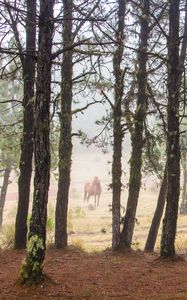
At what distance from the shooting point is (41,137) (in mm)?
7035

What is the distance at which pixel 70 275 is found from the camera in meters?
8.41

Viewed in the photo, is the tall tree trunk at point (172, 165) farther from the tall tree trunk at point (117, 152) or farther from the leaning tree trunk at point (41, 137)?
the leaning tree trunk at point (41, 137)

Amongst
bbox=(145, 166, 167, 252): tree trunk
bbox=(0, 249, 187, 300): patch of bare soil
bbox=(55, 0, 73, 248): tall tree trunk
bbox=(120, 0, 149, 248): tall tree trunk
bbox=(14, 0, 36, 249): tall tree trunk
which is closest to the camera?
bbox=(0, 249, 187, 300): patch of bare soil

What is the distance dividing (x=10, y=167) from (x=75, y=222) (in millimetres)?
5071

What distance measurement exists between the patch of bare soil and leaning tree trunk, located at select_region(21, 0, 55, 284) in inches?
19.1

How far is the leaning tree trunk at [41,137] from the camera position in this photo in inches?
277

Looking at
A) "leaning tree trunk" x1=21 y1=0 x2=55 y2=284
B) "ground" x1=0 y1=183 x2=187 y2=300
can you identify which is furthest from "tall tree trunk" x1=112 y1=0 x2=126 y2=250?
"leaning tree trunk" x1=21 y1=0 x2=55 y2=284

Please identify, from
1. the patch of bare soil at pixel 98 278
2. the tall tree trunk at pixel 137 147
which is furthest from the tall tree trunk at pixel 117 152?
the patch of bare soil at pixel 98 278

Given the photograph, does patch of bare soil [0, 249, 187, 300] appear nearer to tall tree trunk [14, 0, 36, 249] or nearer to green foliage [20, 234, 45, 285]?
green foliage [20, 234, 45, 285]

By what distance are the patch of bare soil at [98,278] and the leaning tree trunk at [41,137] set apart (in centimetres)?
49

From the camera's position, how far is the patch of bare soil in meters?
7.01

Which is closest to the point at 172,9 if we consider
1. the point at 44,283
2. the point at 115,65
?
the point at 115,65

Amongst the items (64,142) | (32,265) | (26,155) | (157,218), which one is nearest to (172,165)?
(64,142)

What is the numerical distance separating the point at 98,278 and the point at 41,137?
2841 millimetres
